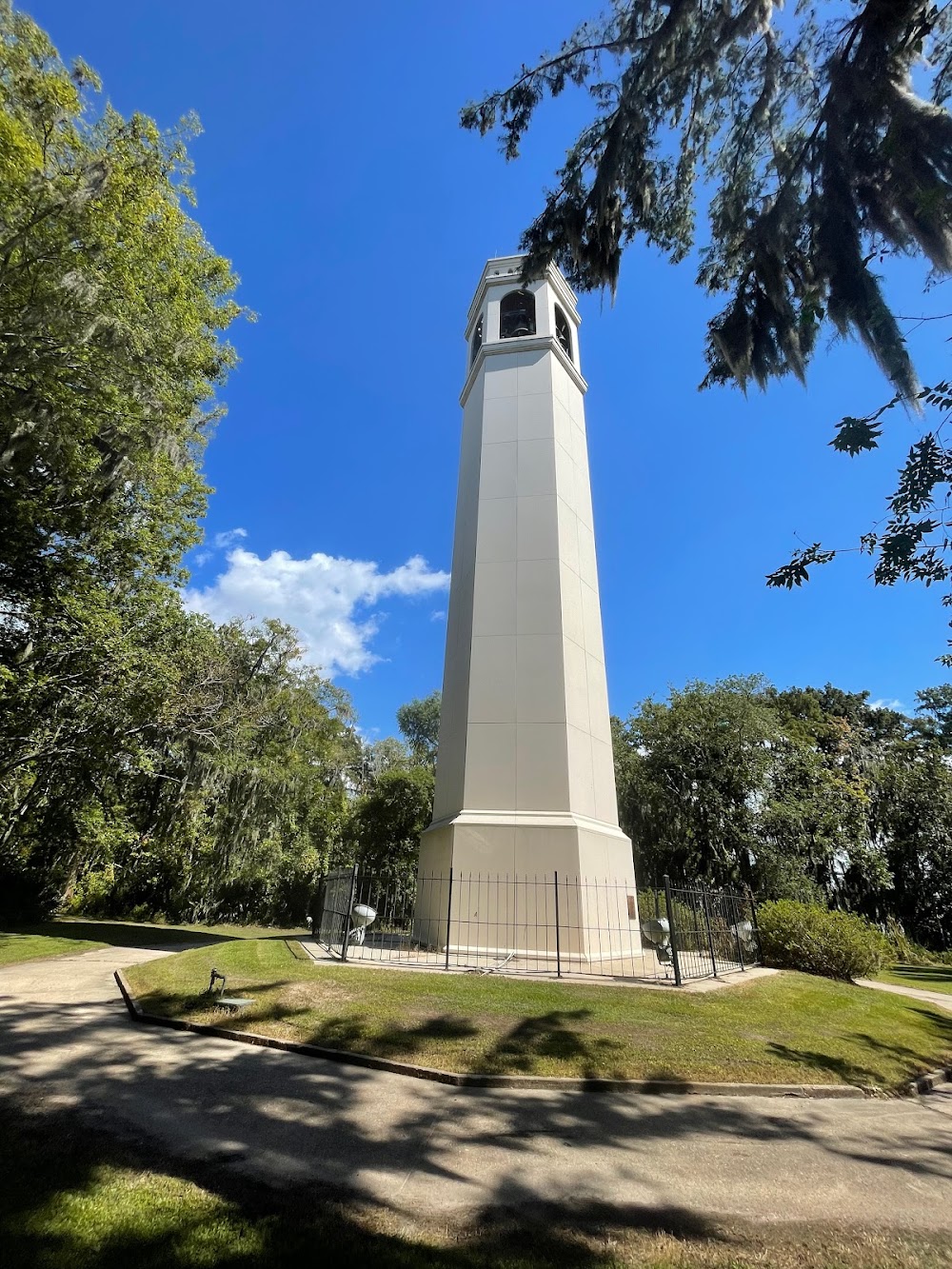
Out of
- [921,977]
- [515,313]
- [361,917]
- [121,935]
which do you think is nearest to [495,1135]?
[361,917]

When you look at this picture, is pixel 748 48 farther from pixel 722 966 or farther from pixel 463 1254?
pixel 722 966

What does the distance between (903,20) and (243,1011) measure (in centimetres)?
1162

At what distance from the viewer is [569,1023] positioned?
6461 mm

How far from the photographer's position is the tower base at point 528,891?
32.4 ft

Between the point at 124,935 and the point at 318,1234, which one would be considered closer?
the point at 318,1234

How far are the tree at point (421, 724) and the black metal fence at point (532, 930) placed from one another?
2529 cm

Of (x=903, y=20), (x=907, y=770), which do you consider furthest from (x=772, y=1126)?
(x=907, y=770)

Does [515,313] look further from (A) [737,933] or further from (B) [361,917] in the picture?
(A) [737,933]

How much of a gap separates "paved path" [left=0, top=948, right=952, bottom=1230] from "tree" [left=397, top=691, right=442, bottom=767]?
102 ft

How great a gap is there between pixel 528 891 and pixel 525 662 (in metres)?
4.43

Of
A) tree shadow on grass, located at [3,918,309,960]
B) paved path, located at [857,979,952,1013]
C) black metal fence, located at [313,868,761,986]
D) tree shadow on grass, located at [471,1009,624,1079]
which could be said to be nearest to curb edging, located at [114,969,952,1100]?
tree shadow on grass, located at [471,1009,624,1079]

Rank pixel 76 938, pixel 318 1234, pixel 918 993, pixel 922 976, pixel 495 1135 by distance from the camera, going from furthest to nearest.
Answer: pixel 922 976, pixel 76 938, pixel 918 993, pixel 495 1135, pixel 318 1234

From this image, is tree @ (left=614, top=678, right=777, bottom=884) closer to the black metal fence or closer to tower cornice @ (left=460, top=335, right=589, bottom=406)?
the black metal fence

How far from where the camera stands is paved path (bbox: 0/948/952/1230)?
346 centimetres
